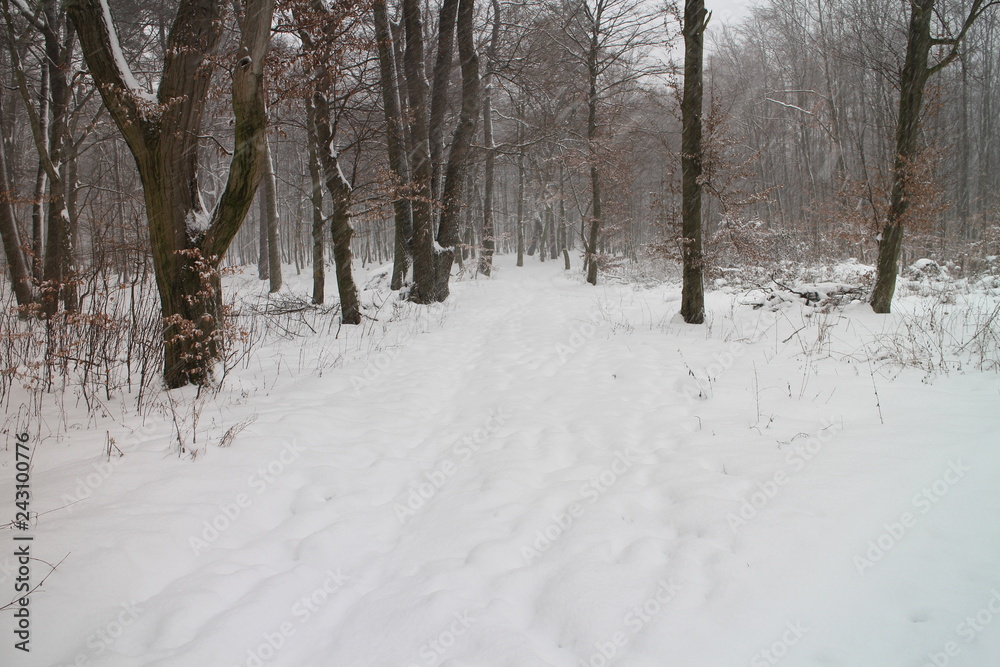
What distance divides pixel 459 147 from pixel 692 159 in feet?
18.4

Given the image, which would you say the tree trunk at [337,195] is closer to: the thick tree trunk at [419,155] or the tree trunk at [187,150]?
the thick tree trunk at [419,155]

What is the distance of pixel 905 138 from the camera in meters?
7.07

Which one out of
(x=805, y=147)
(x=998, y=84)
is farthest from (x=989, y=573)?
(x=998, y=84)

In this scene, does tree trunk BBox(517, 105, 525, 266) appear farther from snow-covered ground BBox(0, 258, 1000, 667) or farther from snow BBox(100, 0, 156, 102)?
snow-covered ground BBox(0, 258, 1000, 667)

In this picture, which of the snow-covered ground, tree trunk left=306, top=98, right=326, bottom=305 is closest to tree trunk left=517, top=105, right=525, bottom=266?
tree trunk left=306, top=98, right=326, bottom=305

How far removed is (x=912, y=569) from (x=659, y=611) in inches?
40.9

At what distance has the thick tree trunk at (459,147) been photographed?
1044 cm

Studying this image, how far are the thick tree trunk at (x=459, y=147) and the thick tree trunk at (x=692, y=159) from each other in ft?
16.5

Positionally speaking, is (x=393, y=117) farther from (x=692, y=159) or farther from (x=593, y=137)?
(x=593, y=137)

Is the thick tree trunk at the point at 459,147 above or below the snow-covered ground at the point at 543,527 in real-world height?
above

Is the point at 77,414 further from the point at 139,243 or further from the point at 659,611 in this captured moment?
the point at 659,611

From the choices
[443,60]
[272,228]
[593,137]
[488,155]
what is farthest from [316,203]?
[593,137]

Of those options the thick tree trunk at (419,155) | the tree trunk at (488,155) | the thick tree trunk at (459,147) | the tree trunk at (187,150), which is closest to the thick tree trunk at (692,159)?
the thick tree trunk at (459,147)

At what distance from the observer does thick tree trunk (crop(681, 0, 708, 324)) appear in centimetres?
697
